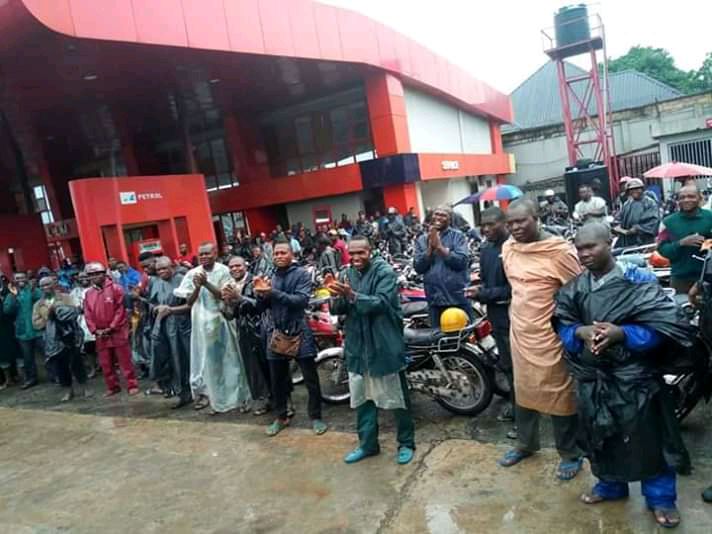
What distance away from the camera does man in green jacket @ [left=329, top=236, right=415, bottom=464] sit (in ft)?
12.1

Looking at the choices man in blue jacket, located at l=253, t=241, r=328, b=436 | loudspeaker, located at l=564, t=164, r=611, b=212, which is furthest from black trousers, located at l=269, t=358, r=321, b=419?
loudspeaker, located at l=564, t=164, r=611, b=212

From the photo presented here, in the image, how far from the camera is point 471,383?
4.39 meters

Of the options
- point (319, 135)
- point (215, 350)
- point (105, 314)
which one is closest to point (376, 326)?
point (215, 350)

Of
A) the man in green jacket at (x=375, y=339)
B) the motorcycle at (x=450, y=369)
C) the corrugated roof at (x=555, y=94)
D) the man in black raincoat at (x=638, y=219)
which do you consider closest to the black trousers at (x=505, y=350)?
Answer: the motorcycle at (x=450, y=369)

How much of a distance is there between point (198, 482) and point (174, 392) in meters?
2.26

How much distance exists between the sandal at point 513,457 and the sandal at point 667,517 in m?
0.95

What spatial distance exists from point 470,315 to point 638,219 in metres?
3.56

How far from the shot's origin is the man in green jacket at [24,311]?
7340 millimetres

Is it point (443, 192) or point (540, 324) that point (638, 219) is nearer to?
point (540, 324)

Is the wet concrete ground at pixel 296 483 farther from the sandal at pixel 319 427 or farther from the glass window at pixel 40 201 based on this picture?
the glass window at pixel 40 201

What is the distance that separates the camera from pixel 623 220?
23.5ft

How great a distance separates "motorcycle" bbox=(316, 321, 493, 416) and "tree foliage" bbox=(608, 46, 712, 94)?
42032 millimetres

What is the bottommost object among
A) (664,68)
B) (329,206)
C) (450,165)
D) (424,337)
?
(424,337)

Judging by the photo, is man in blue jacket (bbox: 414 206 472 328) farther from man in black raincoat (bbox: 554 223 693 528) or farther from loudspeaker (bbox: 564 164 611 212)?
loudspeaker (bbox: 564 164 611 212)
